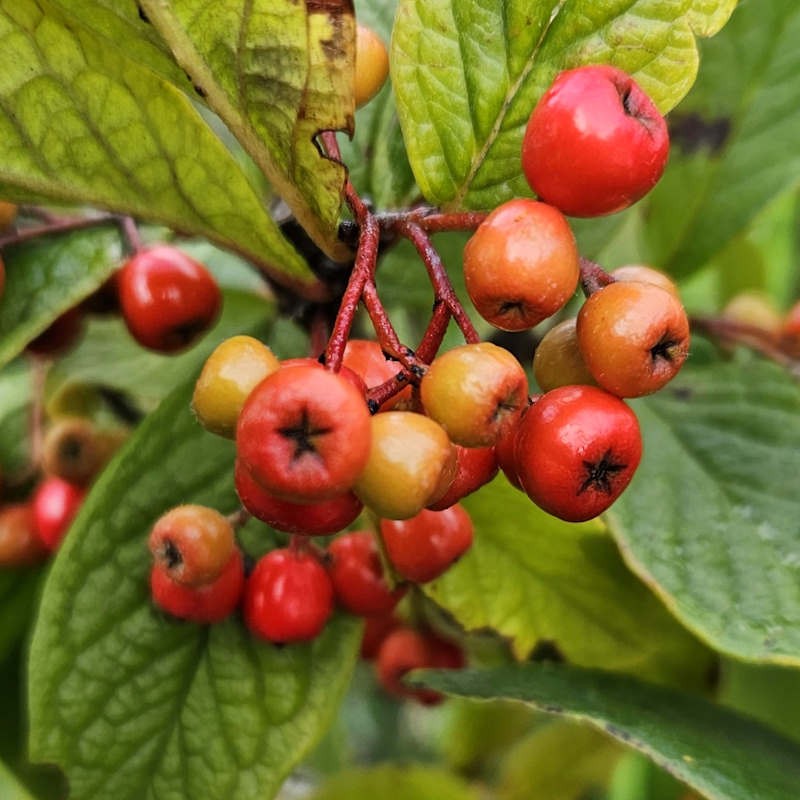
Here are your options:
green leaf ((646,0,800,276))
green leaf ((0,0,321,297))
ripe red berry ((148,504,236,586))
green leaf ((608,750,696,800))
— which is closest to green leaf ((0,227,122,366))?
green leaf ((0,0,321,297))

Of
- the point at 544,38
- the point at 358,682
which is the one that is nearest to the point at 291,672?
the point at 544,38

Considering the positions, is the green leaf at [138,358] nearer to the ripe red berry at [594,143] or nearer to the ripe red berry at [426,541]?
the ripe red berry at [426,541]

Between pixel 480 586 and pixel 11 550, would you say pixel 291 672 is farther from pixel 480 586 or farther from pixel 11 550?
pixel 11 550

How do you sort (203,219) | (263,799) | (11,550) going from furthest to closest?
(11,550), (263,799), (203,219)

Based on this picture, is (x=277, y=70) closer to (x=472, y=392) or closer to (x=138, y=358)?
(x=472, y=392)

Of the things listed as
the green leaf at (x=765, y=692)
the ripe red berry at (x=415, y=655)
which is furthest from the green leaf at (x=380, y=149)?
the green leaf at (x=765, y=692)

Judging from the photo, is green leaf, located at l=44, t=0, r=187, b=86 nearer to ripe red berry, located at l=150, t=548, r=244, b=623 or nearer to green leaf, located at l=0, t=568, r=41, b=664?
ripe red berry, located at l=150, t=548, r=244, b=623

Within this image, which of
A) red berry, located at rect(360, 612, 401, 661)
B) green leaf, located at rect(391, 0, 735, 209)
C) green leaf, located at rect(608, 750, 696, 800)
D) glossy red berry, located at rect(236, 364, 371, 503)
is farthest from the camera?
red berry, located at rect(360, 612, 401, 661)
